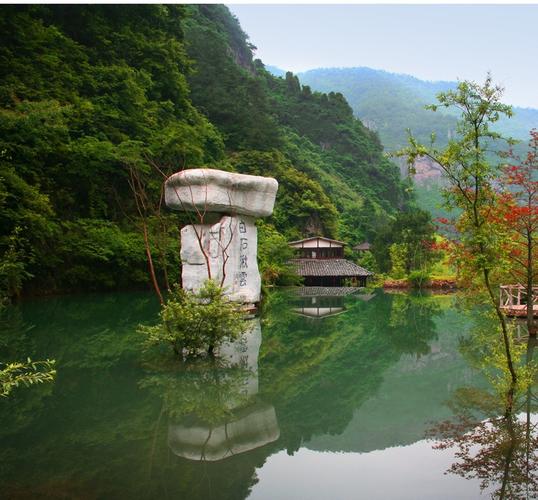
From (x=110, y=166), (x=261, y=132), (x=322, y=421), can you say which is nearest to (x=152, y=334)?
(x=322, y=421)

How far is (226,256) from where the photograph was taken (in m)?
11.6

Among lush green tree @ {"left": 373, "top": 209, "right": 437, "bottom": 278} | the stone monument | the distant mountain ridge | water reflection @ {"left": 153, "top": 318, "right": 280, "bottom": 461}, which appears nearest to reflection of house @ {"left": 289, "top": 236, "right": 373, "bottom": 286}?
lush green tree @ {"left": 373, "top": 209, "right": 437, "bottom": 278}

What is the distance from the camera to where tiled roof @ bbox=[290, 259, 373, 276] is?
28641 mm

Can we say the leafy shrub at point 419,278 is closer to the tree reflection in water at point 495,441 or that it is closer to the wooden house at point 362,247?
the wooden house at point 362,247

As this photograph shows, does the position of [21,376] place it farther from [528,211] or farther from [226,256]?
[528,211]

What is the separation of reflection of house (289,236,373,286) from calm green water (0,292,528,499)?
18.7 m

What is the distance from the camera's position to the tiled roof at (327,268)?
28641 millimetres

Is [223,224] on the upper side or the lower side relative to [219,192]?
lower

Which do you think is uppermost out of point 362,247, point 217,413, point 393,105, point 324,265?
point 393,105

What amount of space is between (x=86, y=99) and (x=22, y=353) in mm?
13226

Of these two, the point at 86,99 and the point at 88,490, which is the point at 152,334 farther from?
the point at 86,99

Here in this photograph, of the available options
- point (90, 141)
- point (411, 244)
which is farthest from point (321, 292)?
point (90, 141)

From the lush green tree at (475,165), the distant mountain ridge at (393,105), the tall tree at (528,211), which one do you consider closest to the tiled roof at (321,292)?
the tall tree at (528,211)

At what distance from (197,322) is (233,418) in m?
2.35
